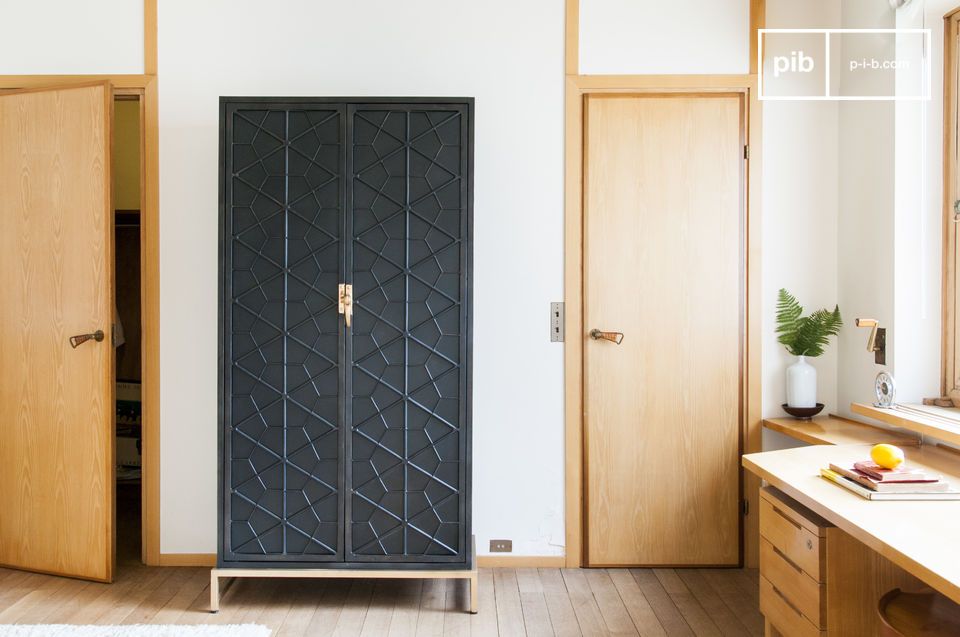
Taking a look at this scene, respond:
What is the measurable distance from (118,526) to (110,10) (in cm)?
254

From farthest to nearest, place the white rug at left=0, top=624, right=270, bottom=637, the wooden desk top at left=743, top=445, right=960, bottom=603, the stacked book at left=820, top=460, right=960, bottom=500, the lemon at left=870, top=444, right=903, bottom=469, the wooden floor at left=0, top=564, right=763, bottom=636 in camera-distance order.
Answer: the wooden floor at left=0, top=564, right=763, bottom=636
the white rug at left=0, top=624, right=270, bottom=637
the lemon at left=870, top=444, right=903, bottom=469
the stacked book at left=820, top=460, right=960, bottom=500
the wooden desk top at left=743, top=445, right=960, bottom=603

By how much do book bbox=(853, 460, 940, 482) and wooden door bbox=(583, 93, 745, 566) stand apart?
1.09 metres

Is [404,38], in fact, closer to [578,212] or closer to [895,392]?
Answer: [578,212]

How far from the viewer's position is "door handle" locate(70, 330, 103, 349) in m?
2.82

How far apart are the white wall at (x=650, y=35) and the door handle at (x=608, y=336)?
3.78ft

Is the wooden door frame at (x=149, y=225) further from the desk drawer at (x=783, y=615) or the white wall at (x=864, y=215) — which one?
the white wall at (x=864, y=215)

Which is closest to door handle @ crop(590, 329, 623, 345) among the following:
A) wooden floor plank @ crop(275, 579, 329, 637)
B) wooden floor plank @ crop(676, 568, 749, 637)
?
wooden floor plank @ crop(676, 568, 749, 637)

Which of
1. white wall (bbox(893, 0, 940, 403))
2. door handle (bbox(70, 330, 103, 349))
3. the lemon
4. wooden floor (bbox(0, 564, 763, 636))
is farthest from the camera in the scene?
door handle (bbox(70, 330, 103, 349))

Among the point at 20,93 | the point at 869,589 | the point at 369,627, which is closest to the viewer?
the point at 869,589

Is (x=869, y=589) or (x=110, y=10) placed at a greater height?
(x=110, y=10)

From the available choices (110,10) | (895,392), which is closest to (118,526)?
(110,10)

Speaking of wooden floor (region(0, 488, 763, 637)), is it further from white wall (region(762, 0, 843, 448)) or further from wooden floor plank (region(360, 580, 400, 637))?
white wall (region(762, 0, 843, 448))

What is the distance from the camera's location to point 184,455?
10.0 ft

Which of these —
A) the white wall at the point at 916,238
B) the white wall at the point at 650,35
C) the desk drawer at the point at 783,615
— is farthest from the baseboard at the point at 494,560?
the white wall at the point at 650,35
